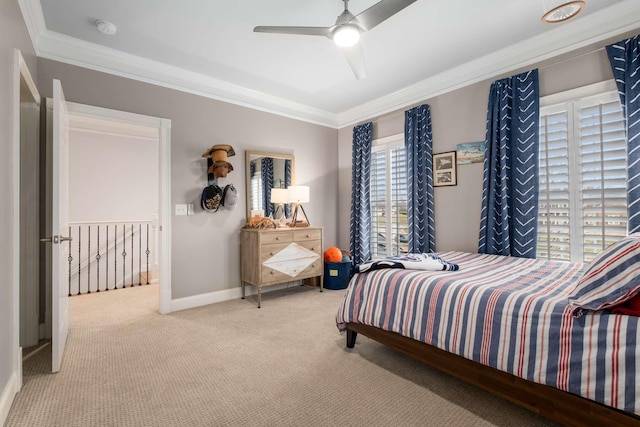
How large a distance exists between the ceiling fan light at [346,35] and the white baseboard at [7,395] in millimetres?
2983

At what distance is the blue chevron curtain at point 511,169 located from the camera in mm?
2977

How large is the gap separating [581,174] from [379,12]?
7.51ft

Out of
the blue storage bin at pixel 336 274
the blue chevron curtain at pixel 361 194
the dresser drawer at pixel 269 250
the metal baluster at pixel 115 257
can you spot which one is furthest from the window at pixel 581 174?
the metal baluster at pixel 115 257

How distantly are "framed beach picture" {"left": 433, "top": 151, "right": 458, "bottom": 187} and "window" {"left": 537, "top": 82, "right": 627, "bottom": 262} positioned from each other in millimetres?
881

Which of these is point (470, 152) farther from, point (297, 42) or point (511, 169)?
point (297, 42)

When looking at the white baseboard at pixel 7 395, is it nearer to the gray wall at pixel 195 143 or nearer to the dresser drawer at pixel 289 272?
the gray wall at pixel 195 143

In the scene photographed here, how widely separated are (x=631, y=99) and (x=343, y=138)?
346 centimetres

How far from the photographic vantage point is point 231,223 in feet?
13.2

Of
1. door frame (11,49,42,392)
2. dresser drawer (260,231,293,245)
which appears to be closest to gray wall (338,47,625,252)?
dresser drawer (260,231,293,245)

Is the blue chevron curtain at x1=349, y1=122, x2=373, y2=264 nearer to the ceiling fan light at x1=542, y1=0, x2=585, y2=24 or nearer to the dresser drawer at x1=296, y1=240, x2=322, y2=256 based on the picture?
the dresser drawer at x1=296, y1=240, x2=322, y2=256

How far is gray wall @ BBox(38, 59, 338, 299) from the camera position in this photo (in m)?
3.13

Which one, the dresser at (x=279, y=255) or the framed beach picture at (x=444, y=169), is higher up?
the framed beach picture at (x=444, y=169)

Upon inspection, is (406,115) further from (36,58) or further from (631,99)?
(36,58)

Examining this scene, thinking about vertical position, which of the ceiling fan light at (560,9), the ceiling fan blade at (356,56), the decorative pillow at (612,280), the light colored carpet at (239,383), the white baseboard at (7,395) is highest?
the ceiling fan blade at (356,56)
